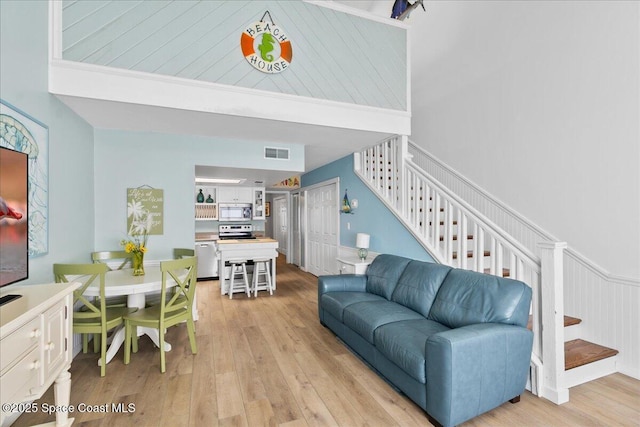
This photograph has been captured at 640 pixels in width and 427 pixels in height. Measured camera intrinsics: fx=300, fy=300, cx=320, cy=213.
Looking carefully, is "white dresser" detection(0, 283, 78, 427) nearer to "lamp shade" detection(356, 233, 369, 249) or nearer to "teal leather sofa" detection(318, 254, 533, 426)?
"teal leather sofa" detection(318, 254, 533, 426)

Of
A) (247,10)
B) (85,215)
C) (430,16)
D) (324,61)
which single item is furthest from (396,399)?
(430,16)

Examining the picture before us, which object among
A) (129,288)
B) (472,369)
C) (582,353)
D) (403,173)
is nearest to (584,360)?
(582,353)

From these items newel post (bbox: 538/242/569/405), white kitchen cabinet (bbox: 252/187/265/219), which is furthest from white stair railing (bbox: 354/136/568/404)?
white kitchen cabinet (bbox: 252/187/265/219)

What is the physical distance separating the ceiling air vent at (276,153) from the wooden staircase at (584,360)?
3.61 meters

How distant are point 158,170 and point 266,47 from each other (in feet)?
6.92

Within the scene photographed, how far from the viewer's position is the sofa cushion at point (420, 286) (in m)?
2.82

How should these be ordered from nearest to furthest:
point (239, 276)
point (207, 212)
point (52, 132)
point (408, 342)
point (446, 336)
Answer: point (446, 336), point (408, 342), point (52, 132), point (239, 276), point (207, 212)

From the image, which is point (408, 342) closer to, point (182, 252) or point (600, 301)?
point (600, 301)

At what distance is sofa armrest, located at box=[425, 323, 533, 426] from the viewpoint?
1857 mm

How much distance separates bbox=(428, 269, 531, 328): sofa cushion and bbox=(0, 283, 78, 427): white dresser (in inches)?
104

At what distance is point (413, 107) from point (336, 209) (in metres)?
2.33

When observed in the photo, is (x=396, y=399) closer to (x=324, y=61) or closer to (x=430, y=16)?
(x=324, y=61)

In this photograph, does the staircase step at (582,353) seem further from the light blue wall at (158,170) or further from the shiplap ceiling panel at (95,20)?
the shiplap ceiling panel at (95,20)

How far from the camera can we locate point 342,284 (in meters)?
3.65
